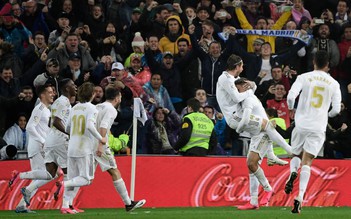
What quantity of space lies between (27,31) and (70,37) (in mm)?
1337

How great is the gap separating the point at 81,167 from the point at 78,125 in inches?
29.4

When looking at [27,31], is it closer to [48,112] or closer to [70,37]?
[70,37]

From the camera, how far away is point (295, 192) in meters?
25.0

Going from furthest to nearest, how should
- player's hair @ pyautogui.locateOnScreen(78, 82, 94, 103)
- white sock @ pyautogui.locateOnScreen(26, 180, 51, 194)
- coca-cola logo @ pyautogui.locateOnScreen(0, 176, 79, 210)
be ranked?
coca-cola logo @ pyautogui.locateOnScreen(0, 176, 79, 210) < white sock @ pyautogui.locateOnScreen(26, 180, 51, 194) < player's hair @ pyautogui.locateOnScreen(78, 82, 94, 103)

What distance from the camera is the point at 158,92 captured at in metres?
26.6

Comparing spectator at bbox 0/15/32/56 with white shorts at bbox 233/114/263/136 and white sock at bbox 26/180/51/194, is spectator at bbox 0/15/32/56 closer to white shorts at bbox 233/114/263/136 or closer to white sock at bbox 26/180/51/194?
white sock at bbox 26/180/51/194

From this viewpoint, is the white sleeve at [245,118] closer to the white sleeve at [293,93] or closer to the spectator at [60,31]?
the white sleeve at [293,93]

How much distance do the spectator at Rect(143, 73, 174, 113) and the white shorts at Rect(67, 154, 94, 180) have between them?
227 inches

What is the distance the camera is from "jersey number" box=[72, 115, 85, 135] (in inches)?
810

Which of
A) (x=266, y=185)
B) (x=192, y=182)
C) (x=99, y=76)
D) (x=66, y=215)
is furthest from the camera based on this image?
(x=99, y=76)

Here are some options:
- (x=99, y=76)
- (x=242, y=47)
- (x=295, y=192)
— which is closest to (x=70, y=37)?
(x=99, y=76)

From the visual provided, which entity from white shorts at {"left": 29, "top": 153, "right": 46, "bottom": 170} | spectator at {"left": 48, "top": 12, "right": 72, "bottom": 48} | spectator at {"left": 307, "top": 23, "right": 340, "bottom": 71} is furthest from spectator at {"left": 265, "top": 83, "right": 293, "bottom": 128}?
white shorts at {"left": 29, "top": 153, "right": 46, "bottom": 170}

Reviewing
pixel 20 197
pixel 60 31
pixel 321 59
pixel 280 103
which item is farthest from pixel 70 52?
pixel 321 59

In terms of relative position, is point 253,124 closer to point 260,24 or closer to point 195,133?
point 195,133
